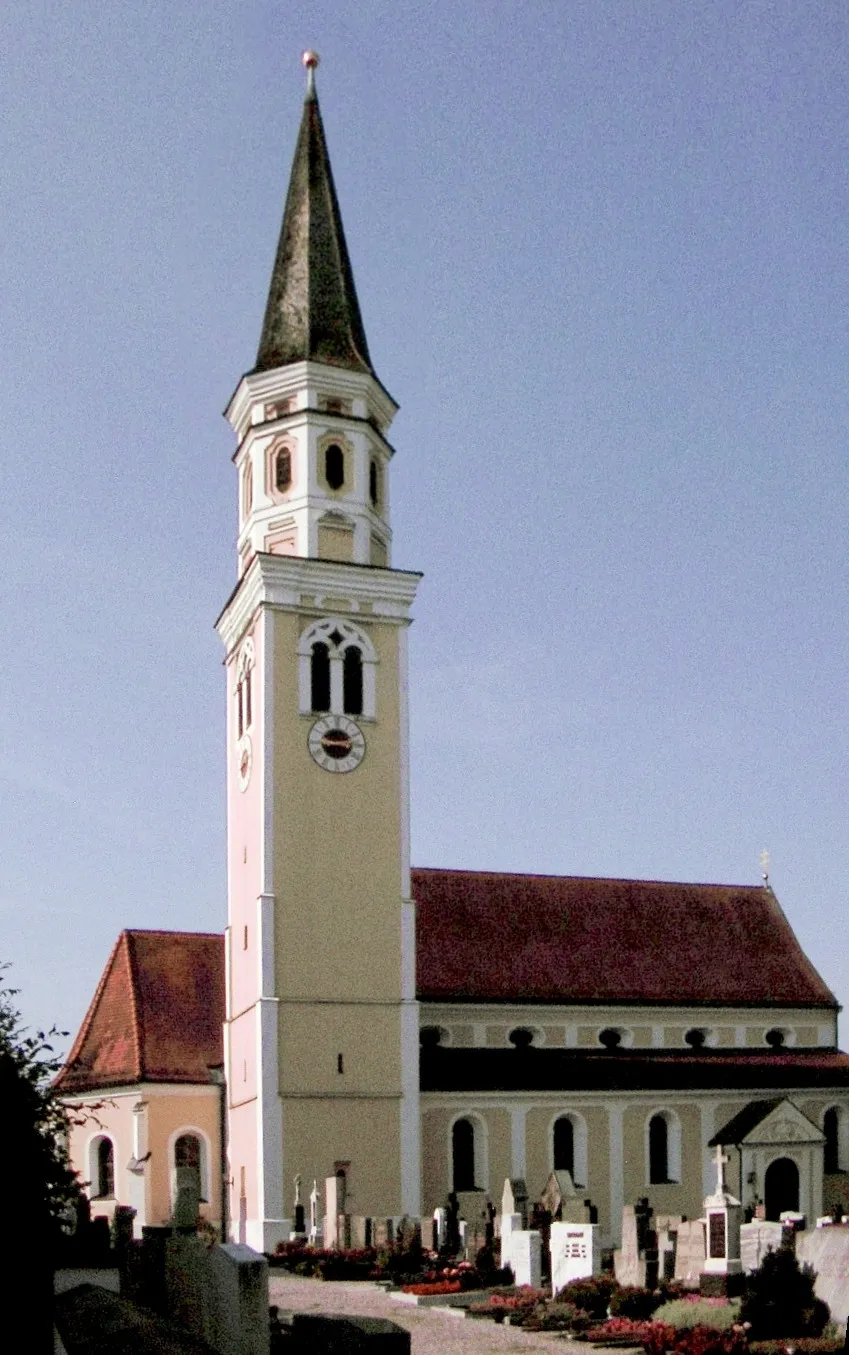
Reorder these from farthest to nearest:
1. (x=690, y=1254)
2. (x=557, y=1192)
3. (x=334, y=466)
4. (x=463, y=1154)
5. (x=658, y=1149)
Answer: (x=658, y=1149) < (x=334, y=466) < (x=463, y=1154) < (x=557, y=1192) < (x=690, y=1254)

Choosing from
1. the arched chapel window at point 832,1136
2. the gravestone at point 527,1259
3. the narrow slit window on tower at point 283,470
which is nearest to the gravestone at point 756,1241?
the gravestone at point 527,1259

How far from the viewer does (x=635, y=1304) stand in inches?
873

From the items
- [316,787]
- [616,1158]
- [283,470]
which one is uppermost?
[283,470]

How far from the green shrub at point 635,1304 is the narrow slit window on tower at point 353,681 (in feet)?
63.8

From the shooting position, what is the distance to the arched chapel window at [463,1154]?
40.1m

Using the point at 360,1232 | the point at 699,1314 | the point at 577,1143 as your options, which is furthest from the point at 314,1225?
the point at 699,1314

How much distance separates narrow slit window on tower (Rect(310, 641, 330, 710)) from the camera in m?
39.7

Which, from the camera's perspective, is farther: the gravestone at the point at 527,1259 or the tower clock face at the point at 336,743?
the tower clock face at the point at 336,743

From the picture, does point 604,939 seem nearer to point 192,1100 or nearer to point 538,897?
point 538,897

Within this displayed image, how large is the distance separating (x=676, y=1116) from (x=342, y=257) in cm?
2355

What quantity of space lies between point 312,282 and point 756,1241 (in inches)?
1081

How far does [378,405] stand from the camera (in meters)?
42.4

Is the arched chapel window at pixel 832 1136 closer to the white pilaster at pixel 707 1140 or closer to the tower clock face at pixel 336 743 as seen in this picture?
the white pilaster at pixel 707 1140

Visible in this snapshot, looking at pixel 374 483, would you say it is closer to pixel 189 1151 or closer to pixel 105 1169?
pixel 189 1151
